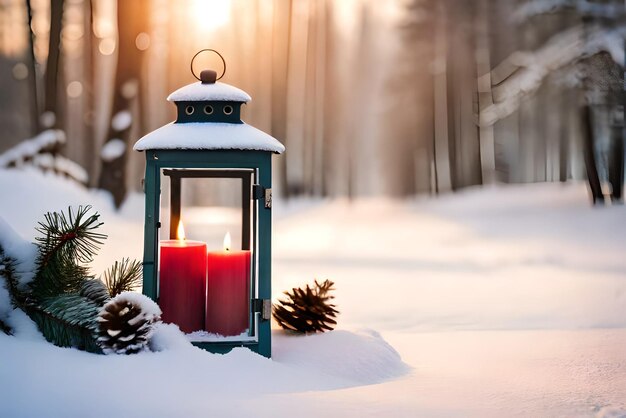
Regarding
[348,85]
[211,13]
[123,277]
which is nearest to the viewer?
[123,277]

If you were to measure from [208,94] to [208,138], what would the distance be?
5.7 inches

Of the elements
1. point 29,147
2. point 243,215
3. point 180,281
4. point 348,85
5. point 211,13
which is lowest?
point 180,281

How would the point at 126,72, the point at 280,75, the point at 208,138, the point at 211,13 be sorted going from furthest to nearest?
the point at 280,75
the point at 211,13
the point at 126,72
the point at 208,138

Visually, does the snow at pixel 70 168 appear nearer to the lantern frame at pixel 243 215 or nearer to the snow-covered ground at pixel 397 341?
the snow-covered ground at pixel 397 341

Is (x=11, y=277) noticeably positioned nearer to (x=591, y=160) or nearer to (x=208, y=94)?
(x=208, y=94)

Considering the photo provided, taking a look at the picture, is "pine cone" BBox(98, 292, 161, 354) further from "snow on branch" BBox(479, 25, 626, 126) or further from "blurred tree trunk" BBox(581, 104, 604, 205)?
"snow on branch" BBox(479, 25, 626, 126)

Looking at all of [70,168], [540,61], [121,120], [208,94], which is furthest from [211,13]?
[208,94]

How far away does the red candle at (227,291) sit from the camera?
5.66 feet

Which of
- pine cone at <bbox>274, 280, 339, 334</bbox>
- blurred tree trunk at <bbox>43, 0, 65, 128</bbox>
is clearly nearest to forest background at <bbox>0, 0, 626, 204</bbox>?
blurred tree trunk at <bbox>43, 0, 65, 128</bbox>

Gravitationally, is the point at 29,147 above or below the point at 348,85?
below

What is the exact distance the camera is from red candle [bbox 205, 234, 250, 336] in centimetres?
173

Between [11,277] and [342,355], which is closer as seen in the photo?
[11,277]

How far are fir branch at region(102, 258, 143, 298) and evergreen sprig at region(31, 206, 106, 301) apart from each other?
207 millimetres

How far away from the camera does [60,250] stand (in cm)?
153
